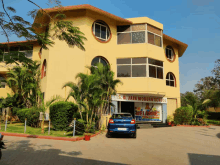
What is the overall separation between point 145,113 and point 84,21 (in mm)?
10328

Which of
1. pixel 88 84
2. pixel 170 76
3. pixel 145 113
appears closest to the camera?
pixel 88 84

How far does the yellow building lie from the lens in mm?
14812

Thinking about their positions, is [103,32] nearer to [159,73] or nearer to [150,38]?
[150,38]

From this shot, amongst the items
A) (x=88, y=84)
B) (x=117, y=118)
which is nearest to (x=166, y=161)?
(x=117, y=118)

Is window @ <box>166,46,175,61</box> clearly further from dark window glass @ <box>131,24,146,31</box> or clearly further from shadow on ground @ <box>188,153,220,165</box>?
shadow on ground @ <box>188,153,220,165</box>

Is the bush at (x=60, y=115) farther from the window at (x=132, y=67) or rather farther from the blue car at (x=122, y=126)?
the window at (x=132, y=67)

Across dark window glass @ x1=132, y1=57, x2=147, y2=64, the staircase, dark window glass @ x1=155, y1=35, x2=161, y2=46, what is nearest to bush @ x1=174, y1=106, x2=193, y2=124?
the staircase

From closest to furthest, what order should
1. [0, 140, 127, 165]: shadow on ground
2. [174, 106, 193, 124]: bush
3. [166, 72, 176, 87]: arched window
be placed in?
[0, 140, 127, 165]: shadow on ground, [174, 106, 193, 124]: bush, [166, 72, 176, 87]: arched window

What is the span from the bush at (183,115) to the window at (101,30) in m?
10.2

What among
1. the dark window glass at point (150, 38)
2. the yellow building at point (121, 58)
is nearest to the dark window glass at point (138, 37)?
the yellow building at point (121, 58)

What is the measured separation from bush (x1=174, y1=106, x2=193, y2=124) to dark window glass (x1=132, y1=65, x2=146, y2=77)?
225 inches

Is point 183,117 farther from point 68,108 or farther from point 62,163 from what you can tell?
point 62,163

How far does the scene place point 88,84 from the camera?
11.0 metres

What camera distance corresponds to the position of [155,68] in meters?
17.1
